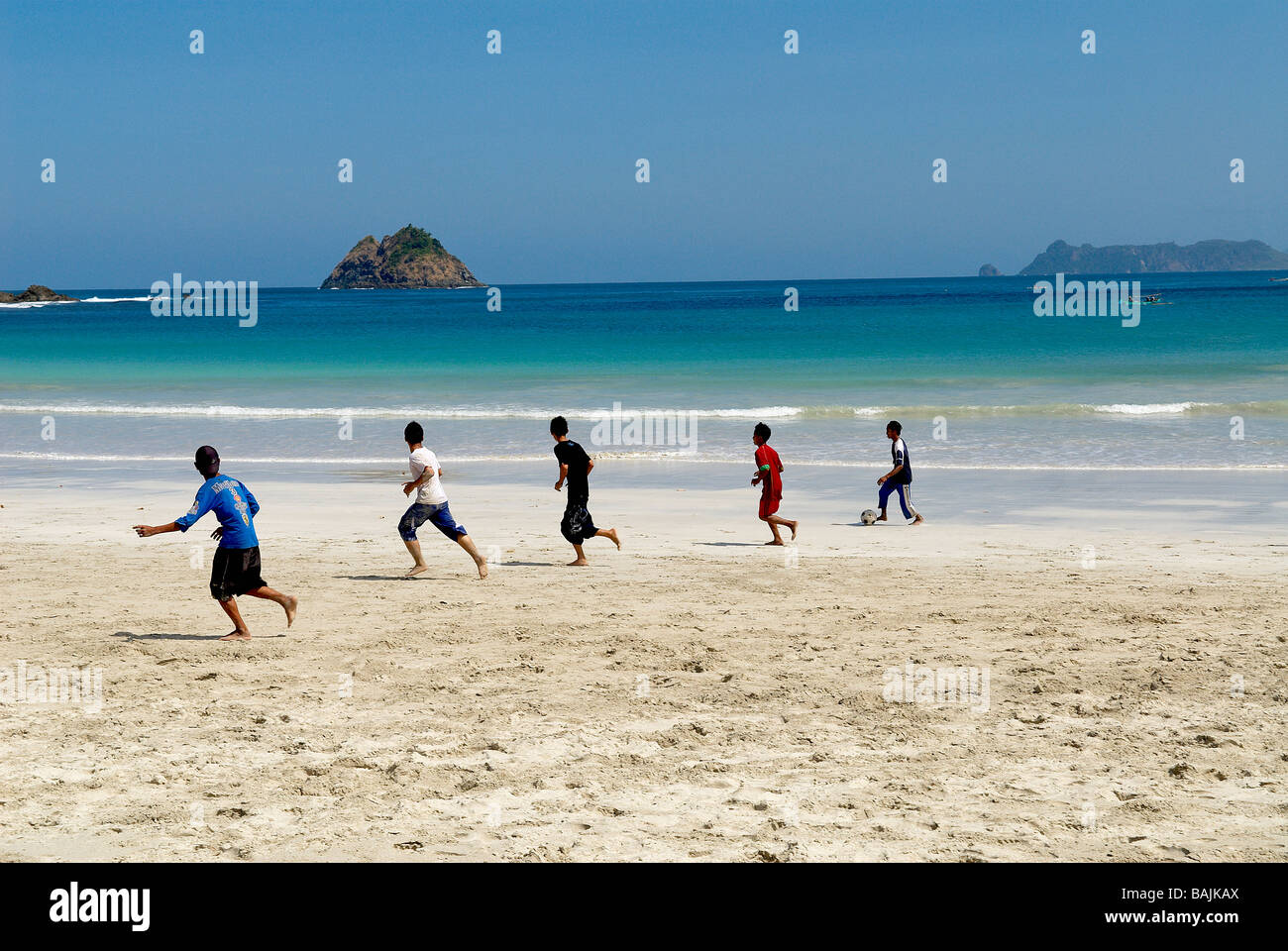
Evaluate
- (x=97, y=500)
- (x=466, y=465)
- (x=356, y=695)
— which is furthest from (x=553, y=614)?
(x=466, y=465)

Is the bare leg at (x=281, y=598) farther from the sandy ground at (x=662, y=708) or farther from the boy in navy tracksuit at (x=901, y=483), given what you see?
the boy in navy tracksuit at (x=901, y=483)

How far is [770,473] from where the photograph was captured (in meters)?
12.4

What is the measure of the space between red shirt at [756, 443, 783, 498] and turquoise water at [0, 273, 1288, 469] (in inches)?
290

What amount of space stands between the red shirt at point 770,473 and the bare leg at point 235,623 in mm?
5581

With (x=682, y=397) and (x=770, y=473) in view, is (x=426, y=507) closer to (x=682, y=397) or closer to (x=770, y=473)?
(x=770, y=473)

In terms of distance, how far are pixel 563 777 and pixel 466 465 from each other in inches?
573

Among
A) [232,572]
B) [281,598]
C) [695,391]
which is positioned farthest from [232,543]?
[695,391]

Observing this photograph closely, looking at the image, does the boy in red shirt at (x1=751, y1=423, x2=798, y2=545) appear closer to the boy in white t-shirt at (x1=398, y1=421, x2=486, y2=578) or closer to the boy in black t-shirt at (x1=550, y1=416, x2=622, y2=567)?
the boy in black t-shirt at (x1=550, y1=416, x2=622, y2=567)

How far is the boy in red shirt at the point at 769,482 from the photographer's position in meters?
12.2

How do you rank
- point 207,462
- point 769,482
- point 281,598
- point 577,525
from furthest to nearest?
point 769,482 → point 577,525 → point 281,598 → point 207,462

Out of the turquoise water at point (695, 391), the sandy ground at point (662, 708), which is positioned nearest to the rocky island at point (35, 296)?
the turquoise water at point (695, 391)

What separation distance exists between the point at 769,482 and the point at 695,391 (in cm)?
2330

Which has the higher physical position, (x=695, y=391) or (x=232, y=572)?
(x=695, y=391)
